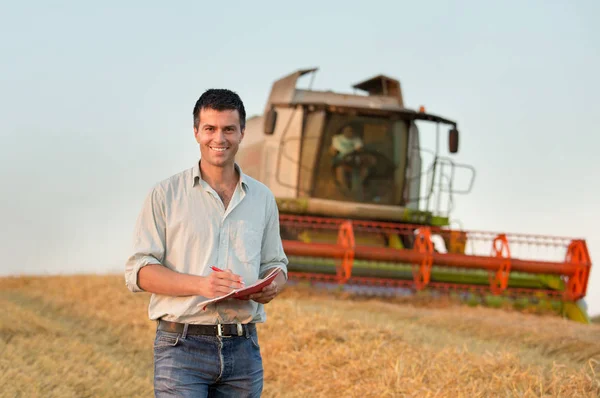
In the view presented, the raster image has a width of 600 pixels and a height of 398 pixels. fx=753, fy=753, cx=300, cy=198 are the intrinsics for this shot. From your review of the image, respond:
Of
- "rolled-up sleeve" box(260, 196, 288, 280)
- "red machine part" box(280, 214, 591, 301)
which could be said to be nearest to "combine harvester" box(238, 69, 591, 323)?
"red machine part" box(280, 214, 591, 301)

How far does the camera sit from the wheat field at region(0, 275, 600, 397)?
4957 mm

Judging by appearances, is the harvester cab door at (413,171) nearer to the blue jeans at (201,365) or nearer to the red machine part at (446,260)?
the red machine part at (446,260)

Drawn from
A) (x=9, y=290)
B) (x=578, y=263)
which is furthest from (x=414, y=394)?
(x=9, y=290)

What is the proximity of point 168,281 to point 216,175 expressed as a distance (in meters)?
0.40

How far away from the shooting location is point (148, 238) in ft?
7.95

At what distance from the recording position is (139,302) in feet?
31.2

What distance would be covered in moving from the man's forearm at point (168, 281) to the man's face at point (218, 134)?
0.39 m

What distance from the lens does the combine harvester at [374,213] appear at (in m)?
10.4

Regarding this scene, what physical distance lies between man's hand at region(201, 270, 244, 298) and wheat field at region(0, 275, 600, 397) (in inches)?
105

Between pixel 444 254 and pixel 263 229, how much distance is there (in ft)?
26.4

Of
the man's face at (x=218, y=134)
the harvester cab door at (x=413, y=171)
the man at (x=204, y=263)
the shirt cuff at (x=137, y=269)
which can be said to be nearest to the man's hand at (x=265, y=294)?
the man at (x=204, y=263)

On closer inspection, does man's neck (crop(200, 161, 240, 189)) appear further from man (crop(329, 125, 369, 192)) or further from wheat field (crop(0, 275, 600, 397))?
man (crop(329, 125, 369, 192))

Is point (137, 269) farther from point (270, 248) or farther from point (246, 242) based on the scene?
point (270, 248)

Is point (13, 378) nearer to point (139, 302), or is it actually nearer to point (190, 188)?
point (190, 188)
